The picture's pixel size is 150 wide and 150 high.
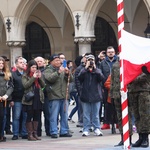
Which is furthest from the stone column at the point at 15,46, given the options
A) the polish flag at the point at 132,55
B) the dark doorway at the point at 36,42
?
the polish flag at the point at 132,55

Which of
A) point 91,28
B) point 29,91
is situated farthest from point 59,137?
point 91,28

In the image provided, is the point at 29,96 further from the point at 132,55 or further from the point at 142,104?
the point at 132,55

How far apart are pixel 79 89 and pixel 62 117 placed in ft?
3.24

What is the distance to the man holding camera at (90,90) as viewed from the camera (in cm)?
1242

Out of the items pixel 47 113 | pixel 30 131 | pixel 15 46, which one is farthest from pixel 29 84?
pixel 15 46

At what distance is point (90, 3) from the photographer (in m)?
23.8

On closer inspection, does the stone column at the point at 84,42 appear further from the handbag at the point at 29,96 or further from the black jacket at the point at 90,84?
the handbag at the point at 29,96

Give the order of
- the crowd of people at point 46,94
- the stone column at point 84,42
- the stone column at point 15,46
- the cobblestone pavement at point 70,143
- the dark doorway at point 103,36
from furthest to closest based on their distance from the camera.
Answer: the dark doorway at point 103,36 < the stone column at point 15,46 < the stone column at point 84,42 < the crowd of people at point 46,94 < the cobblestone pavement at point 70,143

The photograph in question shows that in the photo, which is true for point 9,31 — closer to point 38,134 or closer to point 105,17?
point 105,17

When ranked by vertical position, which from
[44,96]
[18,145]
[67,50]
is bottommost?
[18,145]

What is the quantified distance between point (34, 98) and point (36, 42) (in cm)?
1810

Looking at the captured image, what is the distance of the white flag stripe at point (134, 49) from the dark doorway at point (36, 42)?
20.1m

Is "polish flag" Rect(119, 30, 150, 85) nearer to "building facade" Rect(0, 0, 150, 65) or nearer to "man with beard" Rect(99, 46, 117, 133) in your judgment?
"man with beard" Rect(99, 46, 117, 133)

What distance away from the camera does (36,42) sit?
2998cm
